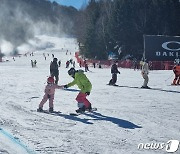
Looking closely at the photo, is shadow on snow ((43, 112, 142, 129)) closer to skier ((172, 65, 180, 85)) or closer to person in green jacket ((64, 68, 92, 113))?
person in green jacket ((64, 68, 92, 113))

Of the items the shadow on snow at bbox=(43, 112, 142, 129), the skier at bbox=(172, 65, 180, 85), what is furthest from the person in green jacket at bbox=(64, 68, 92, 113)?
the skier at bbox=(172, 65, 180, 85)

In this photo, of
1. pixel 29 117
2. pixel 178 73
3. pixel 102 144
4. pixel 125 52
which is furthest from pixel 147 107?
pixel 125 52

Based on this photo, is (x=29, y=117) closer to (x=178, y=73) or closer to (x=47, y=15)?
(x=178, y=73)

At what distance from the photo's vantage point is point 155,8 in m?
51.5

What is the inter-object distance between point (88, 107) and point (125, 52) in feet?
134

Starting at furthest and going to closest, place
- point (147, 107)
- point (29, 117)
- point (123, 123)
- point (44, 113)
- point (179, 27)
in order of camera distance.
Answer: point (179, 27) < point (147, 107) < point (44, 113) < point (29, 117) < point (123, 123)

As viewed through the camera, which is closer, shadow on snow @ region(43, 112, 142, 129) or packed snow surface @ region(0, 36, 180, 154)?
packed snow surface @ region(0, 36, 180, 154)

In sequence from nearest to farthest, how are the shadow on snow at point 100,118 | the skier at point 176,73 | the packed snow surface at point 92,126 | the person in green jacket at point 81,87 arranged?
1. the packed snow surface at point 92,126
2. the shadow on snow at point 100,118
3. the person in green jacket at point 81,87
4. the skier at point 176,73

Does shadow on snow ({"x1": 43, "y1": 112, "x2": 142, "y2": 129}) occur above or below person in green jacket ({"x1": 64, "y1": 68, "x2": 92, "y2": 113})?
below

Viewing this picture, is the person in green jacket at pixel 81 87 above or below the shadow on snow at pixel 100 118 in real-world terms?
above

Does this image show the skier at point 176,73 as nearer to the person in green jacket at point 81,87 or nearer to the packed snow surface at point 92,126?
the packed snow surface at point 92,126

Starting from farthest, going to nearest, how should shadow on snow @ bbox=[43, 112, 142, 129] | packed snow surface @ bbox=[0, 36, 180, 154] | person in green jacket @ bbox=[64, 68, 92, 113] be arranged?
person in green jacket @ bbox=[64, 68, 92, 113]
shadow on snow @ bbox=[43, 112, 142, 129]
packed snow surface @ bbox=[0, 36, 180, 154]

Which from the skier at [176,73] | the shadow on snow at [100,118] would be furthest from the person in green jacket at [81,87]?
the skier at [176,73]

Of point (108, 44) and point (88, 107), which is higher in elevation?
point (108, 44)
